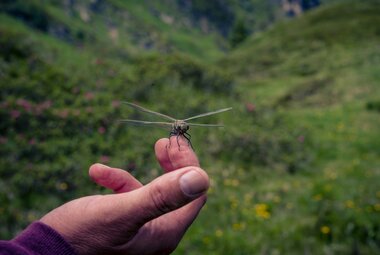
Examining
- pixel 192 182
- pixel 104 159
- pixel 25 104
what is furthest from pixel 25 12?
pixel 192 182

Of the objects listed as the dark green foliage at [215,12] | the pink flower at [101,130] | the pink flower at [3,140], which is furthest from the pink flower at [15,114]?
the dark green foliage at [215,12]

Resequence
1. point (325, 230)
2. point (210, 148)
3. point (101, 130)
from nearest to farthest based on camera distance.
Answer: point (325, 230) → point (101, 130) → point (210, 148)

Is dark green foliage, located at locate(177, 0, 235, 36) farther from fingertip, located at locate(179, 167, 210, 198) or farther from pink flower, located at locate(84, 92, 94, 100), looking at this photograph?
fingertip, located at locate(179, 167, 210, 198)

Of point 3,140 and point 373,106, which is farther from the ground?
point 3,140

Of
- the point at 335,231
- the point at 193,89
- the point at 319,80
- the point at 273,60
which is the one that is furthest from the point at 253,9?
the point at 335,231

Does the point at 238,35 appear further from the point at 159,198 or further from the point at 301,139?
the point at 159,198

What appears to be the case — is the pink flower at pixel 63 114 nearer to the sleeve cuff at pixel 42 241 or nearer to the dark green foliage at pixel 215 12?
the sleeve cuff at pixel 42 241
